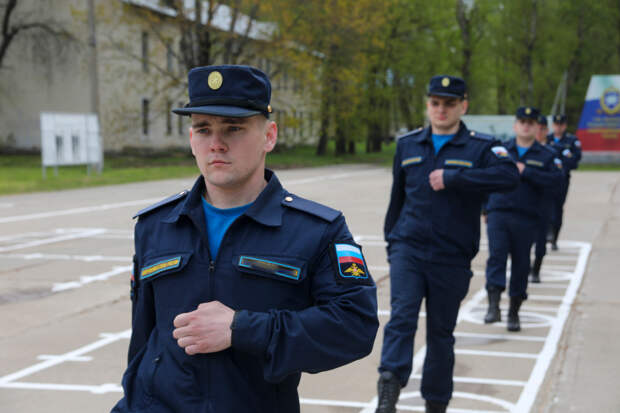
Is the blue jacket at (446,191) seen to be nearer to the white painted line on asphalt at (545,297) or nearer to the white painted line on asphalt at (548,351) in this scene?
the white painted line on asphalt at (548,351)

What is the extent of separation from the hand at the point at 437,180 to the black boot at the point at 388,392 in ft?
3.90

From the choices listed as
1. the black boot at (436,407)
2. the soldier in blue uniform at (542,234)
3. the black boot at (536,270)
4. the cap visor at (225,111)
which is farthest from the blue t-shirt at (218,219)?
the black boot at (536,270)

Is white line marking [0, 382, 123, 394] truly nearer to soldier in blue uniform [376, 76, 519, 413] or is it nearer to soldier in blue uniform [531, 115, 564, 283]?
soldier in blue uniform [376, 76, 519, 413]

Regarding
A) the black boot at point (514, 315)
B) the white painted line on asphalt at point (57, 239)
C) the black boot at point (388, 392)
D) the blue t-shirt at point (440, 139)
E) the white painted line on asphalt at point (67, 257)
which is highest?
the blue t-shirt at point (440, 139)

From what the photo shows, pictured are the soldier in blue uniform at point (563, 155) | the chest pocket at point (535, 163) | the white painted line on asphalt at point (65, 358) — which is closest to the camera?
the white painted line on asphalt at point (65, 358)

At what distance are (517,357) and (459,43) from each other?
2084 inches

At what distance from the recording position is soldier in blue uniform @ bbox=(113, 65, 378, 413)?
7.30 ft

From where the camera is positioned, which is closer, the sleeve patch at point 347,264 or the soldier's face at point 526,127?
the sleeve patch at point 347,264

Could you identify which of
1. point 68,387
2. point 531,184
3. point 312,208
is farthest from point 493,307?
point 312,208

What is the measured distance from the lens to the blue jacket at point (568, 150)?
516 inches

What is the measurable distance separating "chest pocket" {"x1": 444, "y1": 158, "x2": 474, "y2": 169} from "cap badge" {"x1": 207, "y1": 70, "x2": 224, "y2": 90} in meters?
3.00

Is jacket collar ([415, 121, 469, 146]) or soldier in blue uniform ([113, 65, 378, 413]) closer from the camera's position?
soldier in blue uniform ([113, 65, 378, 413])

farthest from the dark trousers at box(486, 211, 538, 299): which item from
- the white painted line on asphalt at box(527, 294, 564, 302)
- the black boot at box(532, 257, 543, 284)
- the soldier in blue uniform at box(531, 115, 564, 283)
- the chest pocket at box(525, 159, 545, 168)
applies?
the black boot at box(532, 257, 543, 284)

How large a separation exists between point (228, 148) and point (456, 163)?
304cm
